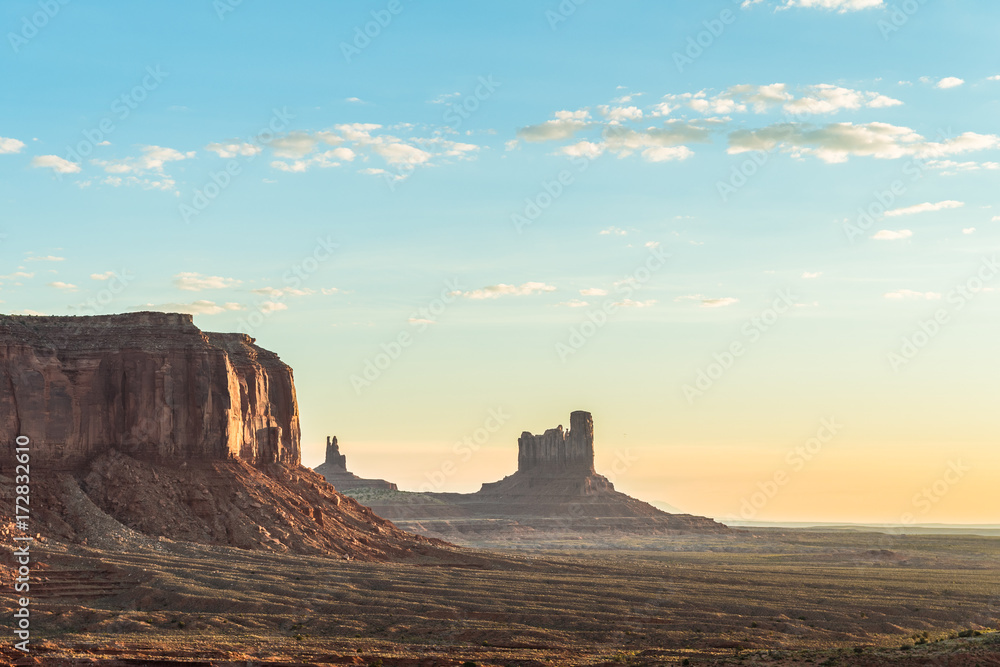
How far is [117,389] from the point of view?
2926 inches

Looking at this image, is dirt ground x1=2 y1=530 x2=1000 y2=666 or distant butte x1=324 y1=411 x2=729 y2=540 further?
distant butte x1=324 y1=411 x2=729 y2=540

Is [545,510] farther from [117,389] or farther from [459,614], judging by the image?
[459,614]

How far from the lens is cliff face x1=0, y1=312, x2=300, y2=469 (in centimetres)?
6938

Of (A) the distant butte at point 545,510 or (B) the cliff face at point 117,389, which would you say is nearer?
(B) the cliff face at point 117,389

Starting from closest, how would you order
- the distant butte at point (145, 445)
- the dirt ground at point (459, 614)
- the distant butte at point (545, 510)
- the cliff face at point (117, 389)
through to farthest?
the dirt ground at point (459, 614) < the distant butte at point (145, 445) < the cliff face at point (117, 389) < the distant butte at point (545, 510)

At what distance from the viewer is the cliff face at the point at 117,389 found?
69375 millimetres

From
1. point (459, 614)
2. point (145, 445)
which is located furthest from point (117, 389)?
point (459, 614)

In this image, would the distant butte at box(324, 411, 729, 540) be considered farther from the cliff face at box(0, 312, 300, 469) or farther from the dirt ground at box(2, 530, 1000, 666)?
the dirt ground at box(2, 530, 1000, 666)

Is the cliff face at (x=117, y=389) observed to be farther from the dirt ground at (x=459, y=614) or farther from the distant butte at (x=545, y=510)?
the distant butte at (x=545, y=510)

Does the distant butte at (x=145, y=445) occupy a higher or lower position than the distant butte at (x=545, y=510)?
higher

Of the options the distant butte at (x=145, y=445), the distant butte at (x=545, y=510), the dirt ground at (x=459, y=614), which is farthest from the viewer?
the distant butte at (x=545, y=510)

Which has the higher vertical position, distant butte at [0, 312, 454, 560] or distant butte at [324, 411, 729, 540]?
distant butte at [0, 312, 454, 560]

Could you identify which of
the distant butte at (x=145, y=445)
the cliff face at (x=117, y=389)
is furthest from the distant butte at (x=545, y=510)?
the cliff face at (x=117, y=389)

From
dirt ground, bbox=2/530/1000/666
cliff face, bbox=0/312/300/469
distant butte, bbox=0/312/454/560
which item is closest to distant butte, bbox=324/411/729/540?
distant butte, bbox=0/312/454/560
